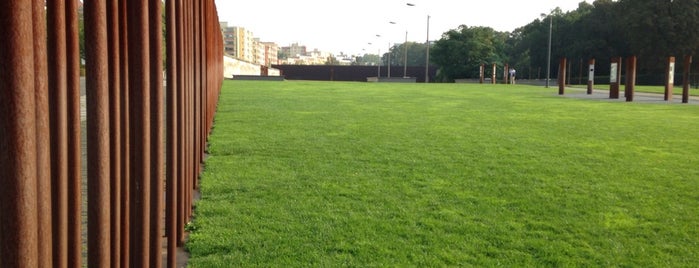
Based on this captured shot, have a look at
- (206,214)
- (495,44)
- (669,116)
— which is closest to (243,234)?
(206,214)

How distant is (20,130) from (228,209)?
361cm

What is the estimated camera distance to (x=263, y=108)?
17.2 meters

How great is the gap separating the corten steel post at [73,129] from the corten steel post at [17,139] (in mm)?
379

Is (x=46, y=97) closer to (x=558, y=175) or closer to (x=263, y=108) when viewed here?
(x=558, y=175)

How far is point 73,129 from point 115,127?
31cm

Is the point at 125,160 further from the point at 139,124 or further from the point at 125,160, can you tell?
the point at 139,124

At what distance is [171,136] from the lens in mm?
3586

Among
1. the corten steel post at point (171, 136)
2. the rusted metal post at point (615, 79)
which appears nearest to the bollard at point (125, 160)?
the corten steel post at point (171, 136)

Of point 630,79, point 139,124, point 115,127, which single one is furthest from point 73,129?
point 630,79

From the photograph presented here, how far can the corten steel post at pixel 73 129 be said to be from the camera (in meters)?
1.93

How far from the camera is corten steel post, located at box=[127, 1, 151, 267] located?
8.40 ft

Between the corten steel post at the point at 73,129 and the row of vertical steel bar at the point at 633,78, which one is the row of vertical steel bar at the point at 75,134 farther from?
the row of vertical steel bar at the point at 633,78

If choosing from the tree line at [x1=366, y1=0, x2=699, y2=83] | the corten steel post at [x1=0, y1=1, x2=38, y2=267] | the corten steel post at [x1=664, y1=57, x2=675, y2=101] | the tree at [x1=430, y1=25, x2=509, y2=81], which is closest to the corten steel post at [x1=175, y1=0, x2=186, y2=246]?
the corten steel post at [x1=0, y1=1, x2=38, y2=267]

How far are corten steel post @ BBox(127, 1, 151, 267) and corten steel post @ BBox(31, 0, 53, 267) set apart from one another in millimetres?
842
